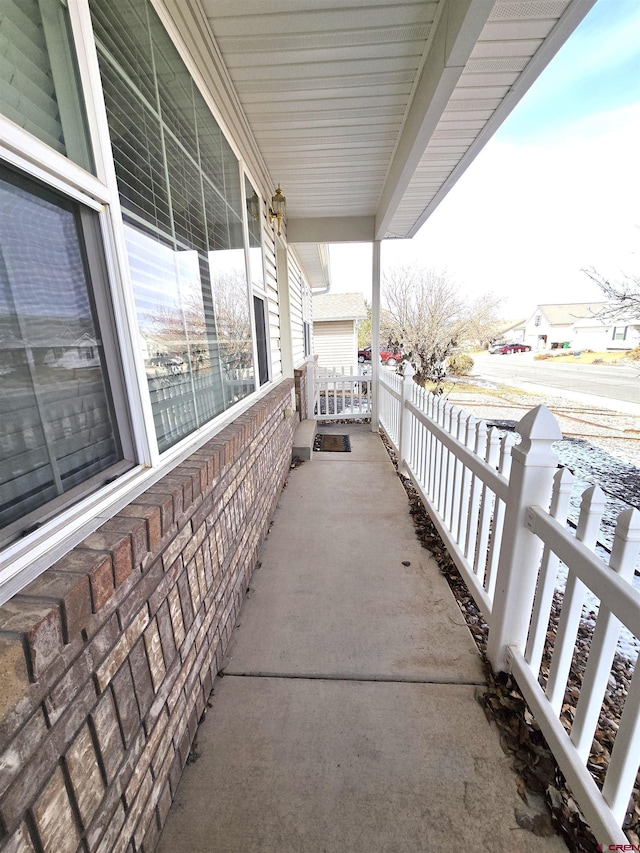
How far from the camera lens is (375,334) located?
5.62 m

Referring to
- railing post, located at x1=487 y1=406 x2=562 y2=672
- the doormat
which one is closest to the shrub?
the doormat

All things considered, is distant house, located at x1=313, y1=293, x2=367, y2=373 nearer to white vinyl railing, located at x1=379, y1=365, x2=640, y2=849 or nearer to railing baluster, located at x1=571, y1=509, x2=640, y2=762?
white vinyl railing, located at x1=379, y1=365, x2=640, y2=849

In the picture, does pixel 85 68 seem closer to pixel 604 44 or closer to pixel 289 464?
pixel 289 464

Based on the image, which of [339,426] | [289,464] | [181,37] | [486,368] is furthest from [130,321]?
[486,368]

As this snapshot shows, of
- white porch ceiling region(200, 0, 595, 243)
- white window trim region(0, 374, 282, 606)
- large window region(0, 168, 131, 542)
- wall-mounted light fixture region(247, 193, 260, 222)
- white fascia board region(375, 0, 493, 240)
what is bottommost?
white window trim region(0, 374, 282, 606)

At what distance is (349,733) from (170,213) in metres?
2.28

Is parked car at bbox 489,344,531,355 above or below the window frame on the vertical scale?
below

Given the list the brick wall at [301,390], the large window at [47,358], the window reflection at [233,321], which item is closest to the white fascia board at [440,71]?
the window reflection at [233,321]

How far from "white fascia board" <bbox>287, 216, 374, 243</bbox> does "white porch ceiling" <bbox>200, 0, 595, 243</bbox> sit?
1449mm

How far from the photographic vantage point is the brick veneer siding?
0.62 meters

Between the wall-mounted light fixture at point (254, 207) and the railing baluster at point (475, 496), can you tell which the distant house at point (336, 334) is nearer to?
the wall-mounted light fixture at point (254, 207)

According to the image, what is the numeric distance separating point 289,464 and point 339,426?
2.45 m

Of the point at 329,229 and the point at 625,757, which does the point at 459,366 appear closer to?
the point at 329,229

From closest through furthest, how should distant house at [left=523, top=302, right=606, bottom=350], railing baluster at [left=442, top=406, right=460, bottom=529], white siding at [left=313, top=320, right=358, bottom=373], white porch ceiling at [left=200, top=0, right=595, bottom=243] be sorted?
white porch ceiling at [left=200, top=0, right=595, bottom=243], railing baluster at [left=442, top=406, right=460, bottom=529], white siding at [left=313, top=320, right=358, bottom=373], distant house at [left=523, top=302, right=606, bottom=350]
